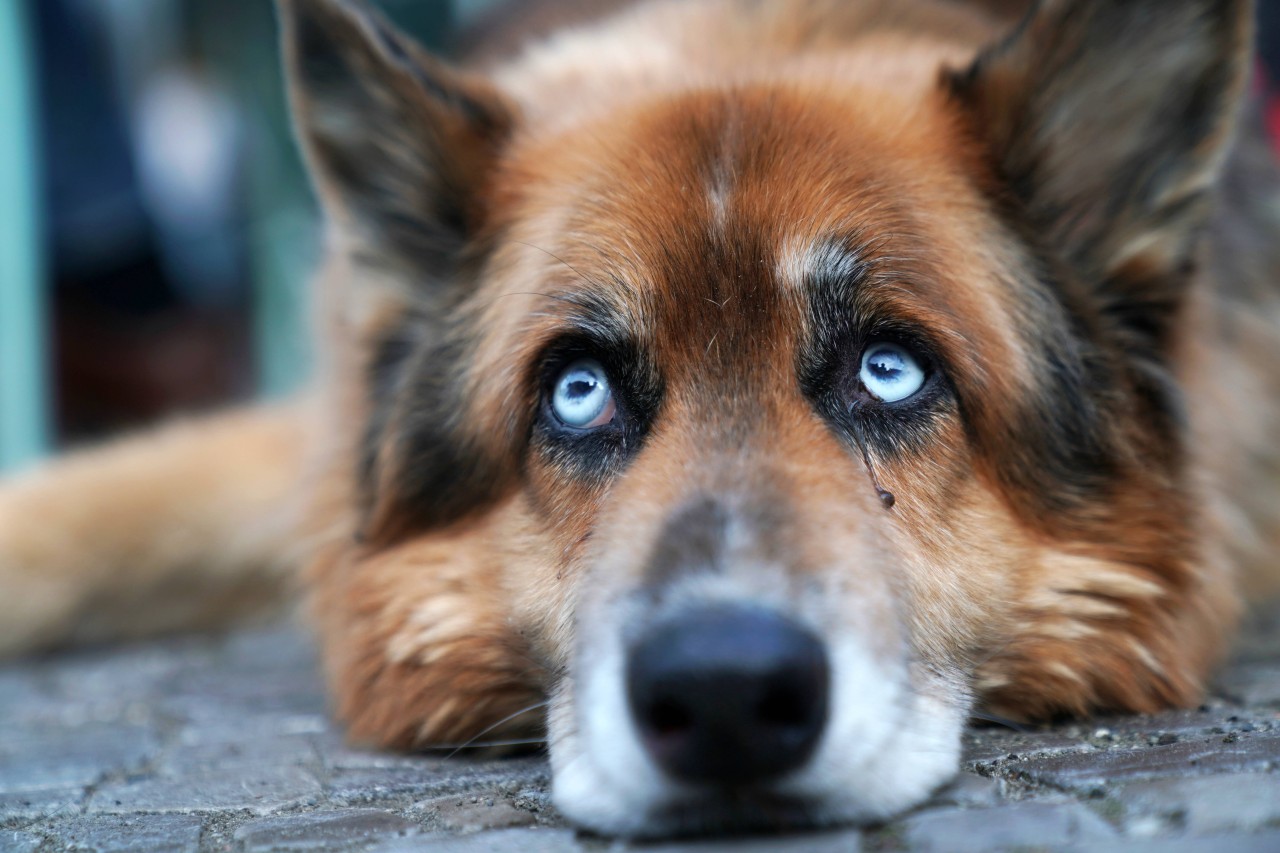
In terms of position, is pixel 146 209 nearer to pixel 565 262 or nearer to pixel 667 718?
pixel 565 262

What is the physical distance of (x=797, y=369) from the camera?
9.34 ft

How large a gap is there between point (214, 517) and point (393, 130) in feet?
7.82

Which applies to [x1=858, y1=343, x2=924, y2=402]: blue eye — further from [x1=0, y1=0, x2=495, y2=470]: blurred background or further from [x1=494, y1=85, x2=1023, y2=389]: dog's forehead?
[x1=0, y1=0, x2=495, y2=470]: blurred background

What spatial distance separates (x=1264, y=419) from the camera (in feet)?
13.7

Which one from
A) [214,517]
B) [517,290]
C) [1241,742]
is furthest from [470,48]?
[1241,742]

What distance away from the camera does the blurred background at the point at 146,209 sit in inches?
277

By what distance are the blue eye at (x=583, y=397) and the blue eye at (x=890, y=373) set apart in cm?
63

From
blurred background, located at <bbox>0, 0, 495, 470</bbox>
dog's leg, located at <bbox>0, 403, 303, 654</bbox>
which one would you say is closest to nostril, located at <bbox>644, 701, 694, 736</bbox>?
dog's leg, located at <bbox>0, 403, 303, 654</bbox>

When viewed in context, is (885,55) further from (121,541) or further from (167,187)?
(167,187)

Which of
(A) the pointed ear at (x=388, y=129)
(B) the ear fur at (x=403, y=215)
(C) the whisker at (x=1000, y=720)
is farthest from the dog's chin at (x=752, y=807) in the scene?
(A) the pointed ear at (x=388, y=129)

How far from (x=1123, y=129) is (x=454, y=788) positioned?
251cm

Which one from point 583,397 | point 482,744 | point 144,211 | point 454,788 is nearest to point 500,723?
point 482,744

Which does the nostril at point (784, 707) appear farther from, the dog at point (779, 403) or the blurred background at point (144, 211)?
the blurred background at point (144, 211)

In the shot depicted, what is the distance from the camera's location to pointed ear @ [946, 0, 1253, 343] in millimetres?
3230
